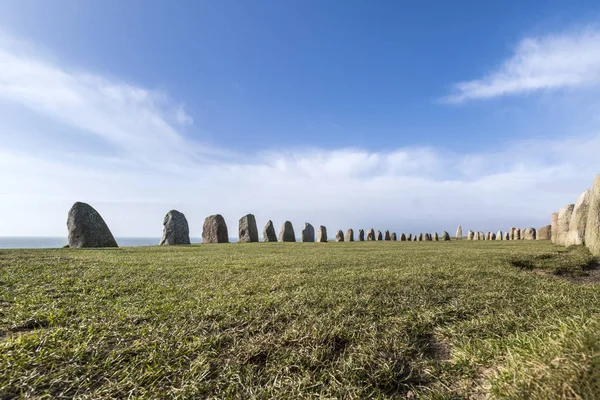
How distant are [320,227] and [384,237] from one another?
8.20m

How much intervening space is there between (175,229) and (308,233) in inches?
458

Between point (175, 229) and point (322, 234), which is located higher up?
point (175, 229)

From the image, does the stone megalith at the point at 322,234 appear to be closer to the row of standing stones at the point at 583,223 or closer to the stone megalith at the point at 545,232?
the row of standing stones at the point at 583,223

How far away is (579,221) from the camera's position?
10.9 meters

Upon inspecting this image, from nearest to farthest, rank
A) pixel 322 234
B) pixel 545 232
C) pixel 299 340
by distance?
pixel 299 340, pixel 545 232, pixel 322 234

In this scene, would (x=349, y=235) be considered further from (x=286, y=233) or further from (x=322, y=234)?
(x=286, y=233)

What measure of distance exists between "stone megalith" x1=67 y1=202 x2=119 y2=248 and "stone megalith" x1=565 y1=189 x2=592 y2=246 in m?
21.1

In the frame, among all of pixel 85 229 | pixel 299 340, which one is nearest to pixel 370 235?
pixel 85 229

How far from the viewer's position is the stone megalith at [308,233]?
25.7 m

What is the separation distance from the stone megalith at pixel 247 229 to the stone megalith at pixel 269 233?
1393 mm

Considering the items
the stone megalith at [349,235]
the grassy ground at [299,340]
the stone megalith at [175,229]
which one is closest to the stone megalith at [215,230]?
the stone megalith at [175,229]

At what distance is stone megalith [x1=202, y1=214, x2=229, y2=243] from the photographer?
823 inches

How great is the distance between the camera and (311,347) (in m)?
1.96

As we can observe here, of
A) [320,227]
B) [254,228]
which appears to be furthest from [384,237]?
[254,228]
